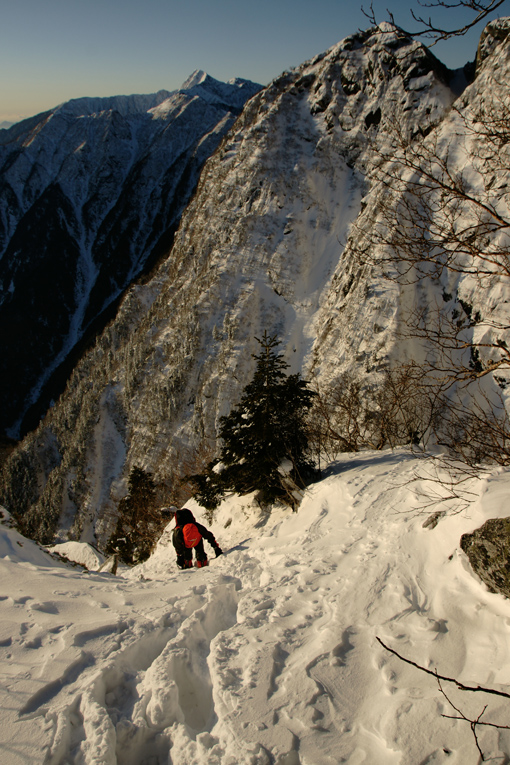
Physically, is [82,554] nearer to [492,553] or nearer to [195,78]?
[492,553]

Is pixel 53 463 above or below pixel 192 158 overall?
below

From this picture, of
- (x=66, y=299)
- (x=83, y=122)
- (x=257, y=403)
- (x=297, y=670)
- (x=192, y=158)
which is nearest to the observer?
(x=297, y=670)

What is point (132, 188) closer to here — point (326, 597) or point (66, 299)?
point (66, 299)

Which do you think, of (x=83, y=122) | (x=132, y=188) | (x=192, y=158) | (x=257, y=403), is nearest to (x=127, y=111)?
(x=83, y=122)

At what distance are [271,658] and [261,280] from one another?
54.3 meters

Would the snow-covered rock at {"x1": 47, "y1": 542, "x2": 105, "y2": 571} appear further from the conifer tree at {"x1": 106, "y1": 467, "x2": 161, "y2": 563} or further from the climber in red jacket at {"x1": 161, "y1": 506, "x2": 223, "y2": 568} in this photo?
the climber in red jacket at {"x1": 161, "y1": 506, "x2": 223, "y2": 568}

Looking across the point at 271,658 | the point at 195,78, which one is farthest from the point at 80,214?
Answer: the point at 271,658

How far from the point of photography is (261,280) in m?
55.3

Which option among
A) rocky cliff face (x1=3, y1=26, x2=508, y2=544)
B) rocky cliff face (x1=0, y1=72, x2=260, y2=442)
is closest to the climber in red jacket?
rocky cliff face (x1=3, y1=26, x2=508, y2=544)

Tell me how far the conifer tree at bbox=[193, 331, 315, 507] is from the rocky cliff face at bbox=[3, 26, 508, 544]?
3135 cm

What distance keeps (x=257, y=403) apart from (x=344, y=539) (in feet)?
15.4

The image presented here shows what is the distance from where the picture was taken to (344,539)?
233 inches

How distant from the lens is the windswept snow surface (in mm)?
2699

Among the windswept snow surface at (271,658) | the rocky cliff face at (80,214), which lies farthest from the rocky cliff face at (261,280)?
the windswept snow surface at (271,658)
